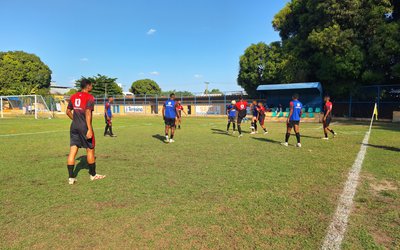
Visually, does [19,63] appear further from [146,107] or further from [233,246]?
[233,246]

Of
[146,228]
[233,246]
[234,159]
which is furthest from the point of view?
[234,159]

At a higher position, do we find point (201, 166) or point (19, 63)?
point (19, 63)

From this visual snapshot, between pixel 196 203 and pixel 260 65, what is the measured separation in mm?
31991

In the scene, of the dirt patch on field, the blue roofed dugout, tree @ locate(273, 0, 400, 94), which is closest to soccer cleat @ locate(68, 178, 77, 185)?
the dirt patch on field

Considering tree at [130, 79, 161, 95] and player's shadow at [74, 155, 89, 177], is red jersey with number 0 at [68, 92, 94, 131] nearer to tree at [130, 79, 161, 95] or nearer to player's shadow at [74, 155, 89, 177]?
player's shadow at [74, 155, 89, 177]

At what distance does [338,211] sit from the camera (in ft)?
13.0

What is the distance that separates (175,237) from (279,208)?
1657 mm

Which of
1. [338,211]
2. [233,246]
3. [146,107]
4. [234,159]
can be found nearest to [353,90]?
[234,159]

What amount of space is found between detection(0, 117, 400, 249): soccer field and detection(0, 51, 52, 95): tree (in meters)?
59.6

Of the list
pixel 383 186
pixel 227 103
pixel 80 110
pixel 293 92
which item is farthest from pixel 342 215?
pixel 227 103

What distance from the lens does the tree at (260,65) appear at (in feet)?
108

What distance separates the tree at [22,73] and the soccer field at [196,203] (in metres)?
59.6

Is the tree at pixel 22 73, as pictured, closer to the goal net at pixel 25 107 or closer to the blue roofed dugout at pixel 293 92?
the goal net at pixel 25 107

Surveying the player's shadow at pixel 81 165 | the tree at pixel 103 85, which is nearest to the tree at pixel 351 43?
the player's shadow at pixel 81 165
